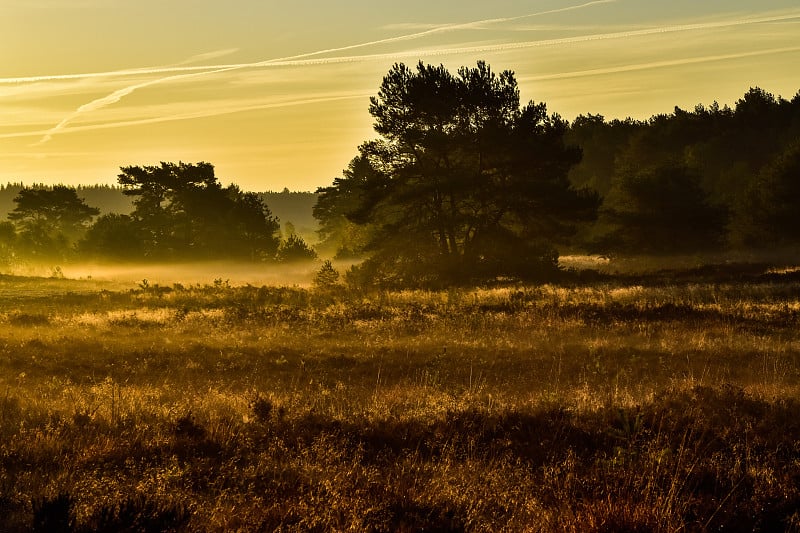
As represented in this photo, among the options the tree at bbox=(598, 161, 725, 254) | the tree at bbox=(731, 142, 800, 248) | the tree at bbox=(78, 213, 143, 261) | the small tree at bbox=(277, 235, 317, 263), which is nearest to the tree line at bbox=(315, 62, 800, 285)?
the tree at bbox=(598, 161, 725, 254)

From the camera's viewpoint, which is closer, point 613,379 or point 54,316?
point 613,379

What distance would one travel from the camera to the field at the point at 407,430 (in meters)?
4.54

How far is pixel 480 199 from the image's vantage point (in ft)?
122

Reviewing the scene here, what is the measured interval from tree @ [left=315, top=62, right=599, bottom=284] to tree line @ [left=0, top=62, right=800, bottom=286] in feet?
0.26

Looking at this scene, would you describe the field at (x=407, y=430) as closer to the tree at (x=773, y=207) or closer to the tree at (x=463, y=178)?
the tree at (x=463, y=178)

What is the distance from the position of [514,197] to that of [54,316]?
950 inches

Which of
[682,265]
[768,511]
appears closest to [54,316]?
[768,511]

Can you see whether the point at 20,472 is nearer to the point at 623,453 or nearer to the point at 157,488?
the point at 157,488

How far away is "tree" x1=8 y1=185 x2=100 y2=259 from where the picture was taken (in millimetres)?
71812

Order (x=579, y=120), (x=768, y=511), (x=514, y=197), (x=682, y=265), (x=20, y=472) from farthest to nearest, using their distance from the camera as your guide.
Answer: (x=579, y=120) → (x=682, y=265) → (x=514, y=197) → (x=20, y=472) → (x=768, y=511)

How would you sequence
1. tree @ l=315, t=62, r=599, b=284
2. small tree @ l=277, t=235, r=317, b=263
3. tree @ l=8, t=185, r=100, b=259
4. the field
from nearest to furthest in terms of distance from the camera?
1. the field
2. tree @ l=315, t=62, r=599, b=284
3. small tree @ l=277, t=235, r=317, b=263
4. tree @ l=8, t=185, r=100, b=259

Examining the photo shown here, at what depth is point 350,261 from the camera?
216 ft

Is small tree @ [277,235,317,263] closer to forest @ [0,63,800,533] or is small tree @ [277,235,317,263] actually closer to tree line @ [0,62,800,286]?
tree line @ [0,62,800,286]

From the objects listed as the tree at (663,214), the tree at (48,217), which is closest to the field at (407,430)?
the tree at (663,214)
